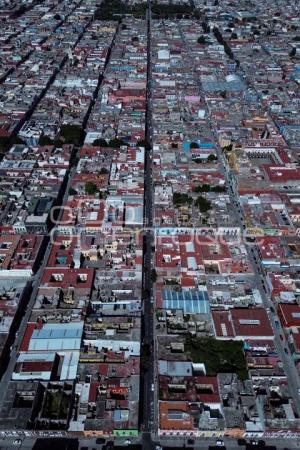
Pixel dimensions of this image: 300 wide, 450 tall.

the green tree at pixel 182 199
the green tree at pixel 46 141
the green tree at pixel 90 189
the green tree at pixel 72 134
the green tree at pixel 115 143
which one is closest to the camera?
the green tree at pixel 182 199

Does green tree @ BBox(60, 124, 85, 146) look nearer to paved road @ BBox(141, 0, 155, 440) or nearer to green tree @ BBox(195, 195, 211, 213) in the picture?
Answer: paved road @ BBox(141, 0, 155, 440)

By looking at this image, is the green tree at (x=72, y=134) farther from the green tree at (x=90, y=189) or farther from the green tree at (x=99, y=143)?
the green tree at (x=90, y=189)

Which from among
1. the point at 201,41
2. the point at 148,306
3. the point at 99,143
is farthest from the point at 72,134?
the point at 201,41

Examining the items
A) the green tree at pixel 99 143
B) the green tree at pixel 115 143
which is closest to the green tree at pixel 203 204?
the green tree at pixel 115 143

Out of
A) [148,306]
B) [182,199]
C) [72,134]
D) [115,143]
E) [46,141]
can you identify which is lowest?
[148,306]

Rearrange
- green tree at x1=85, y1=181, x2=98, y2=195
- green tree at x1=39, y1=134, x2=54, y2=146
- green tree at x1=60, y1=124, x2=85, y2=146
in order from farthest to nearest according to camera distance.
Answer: green tree at x1=60, y1=124, x2=85, y2=146 → green tree at x1=39, y1=134, x2=54, y2=146 → green tree at x1=85, y1=181, x2=98, y2=195

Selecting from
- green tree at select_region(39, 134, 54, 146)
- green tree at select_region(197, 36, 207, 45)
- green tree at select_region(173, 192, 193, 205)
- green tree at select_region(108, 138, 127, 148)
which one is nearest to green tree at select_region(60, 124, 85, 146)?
green tree at select_region(39, 134, 54, 146)

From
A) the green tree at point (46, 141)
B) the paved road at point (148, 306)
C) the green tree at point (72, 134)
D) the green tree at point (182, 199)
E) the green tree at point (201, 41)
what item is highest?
the green tree at point (201, 41)

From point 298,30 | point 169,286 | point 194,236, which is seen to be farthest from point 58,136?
point 298,30

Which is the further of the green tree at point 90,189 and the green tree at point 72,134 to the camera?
the green tree at point 72,134

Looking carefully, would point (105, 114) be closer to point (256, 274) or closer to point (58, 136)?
point (58, 136)

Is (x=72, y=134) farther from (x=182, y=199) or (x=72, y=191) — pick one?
(x=182, y=199)

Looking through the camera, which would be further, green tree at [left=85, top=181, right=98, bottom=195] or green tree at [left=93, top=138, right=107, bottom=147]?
green tree at [left=93, top=138, right=107, bottom=147]
